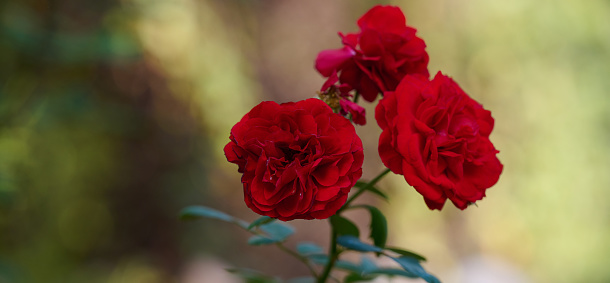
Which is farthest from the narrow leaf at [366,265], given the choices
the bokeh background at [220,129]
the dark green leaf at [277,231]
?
the bokeh background at [220,129]

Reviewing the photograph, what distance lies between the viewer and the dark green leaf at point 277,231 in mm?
708

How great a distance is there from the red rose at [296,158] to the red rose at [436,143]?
0.14 ft

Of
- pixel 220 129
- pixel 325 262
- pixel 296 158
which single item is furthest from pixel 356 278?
pixel 220 129

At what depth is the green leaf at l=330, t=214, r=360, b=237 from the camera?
2.01 ft

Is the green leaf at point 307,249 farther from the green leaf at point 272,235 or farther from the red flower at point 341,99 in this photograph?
the red flower at point 341,99

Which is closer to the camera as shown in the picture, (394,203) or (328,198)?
(328,198)

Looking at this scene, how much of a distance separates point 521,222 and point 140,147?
5.47 ft

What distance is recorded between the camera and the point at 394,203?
2.39 metres

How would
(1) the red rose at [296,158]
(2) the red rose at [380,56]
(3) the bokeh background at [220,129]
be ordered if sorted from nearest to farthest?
(1) the red rose at [296,158] → (2) the red rose at [380,56] → (3) the bokeh background at [220,129]

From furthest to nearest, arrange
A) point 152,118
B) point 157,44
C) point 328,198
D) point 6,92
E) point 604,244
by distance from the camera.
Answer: point 604,244 < point 152,118 < point 157,44 < point 6,92 < point 328,198

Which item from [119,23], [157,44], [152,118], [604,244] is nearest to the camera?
[119,23]

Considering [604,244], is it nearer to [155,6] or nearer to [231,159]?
[155,6]

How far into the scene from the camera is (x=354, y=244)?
577 mm

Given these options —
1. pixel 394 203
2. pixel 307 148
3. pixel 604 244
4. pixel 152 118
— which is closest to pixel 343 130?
pixel 307 148
